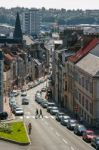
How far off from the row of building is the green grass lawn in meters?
11.6

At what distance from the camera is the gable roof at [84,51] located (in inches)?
4270

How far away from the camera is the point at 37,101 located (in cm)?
12669

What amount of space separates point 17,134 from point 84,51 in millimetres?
34080

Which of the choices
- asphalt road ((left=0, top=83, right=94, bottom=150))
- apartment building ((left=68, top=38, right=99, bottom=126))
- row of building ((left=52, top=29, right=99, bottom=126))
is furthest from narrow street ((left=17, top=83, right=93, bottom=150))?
row of building ((left=52, top=29, right=99, bottom=126))

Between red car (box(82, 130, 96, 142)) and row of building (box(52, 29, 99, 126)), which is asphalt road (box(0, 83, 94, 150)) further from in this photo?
row of building (box(52, 29, 99, 126))

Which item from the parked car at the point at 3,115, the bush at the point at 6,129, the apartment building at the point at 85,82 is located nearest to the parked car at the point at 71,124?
the apartment building at the point at 85,82

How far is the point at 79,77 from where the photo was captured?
104562 millimetres

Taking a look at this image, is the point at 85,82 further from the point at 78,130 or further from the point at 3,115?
the point at 78,130

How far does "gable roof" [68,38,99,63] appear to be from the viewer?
108463 millimetres

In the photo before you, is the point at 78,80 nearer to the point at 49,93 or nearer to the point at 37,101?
the point at 37,101

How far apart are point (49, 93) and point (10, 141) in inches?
2724

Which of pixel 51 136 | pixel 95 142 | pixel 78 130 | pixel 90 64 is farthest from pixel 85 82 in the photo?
pixel 95 142

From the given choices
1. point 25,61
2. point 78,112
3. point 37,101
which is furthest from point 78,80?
point 25,61

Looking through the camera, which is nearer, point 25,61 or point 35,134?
point 35,134
